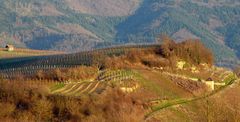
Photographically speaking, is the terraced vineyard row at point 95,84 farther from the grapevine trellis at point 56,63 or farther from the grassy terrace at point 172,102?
the grapevine trellis at point 56,63

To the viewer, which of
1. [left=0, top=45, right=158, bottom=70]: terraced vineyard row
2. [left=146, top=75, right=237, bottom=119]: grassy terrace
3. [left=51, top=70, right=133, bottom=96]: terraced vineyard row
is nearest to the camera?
[left=146, top=75, right=237, bottom=119]: grassy terrace

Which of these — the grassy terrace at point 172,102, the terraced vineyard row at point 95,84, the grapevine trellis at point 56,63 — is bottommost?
the grassy terrace at point 172,102

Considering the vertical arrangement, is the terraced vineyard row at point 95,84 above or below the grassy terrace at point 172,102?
above

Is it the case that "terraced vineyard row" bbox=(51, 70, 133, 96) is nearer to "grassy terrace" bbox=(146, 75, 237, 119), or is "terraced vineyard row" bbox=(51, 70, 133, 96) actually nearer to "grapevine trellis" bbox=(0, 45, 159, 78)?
"grassy terrace" bbox=(146, 75, 237, 119)

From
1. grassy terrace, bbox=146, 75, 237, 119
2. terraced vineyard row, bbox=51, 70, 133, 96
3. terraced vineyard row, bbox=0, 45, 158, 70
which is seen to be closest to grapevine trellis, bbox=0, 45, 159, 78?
terraced vineyard row, bbox=0, 45, 158, 70

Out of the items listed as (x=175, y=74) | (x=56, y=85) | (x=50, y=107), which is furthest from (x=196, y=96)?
(x=50, y=107)

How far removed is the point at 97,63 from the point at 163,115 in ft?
53.1

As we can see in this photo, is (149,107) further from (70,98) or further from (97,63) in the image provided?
(97,63)

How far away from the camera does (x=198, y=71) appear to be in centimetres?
8550

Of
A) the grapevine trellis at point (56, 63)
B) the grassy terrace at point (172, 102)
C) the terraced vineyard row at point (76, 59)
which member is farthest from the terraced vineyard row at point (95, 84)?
the terraced vineyard row at point (76, 59)

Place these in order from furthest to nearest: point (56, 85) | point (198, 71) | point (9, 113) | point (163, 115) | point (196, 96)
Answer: point (198, 71)
point (196, 96)
point (56, 85)
point (163, 115)
point (9, 113)

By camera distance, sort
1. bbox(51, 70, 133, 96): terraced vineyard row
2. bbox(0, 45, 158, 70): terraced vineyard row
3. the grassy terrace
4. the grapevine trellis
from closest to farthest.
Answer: the grassy terrace → bbox(51, 70, 133, 96): terraced vineyard row → the grapevine trellis → bbox(0, 45, 158, 70): terraced vineyard row

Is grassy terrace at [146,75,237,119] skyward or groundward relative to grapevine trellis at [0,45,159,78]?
groundward

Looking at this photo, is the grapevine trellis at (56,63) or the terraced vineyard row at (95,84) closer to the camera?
the terraced vineyard row at (95,84)
